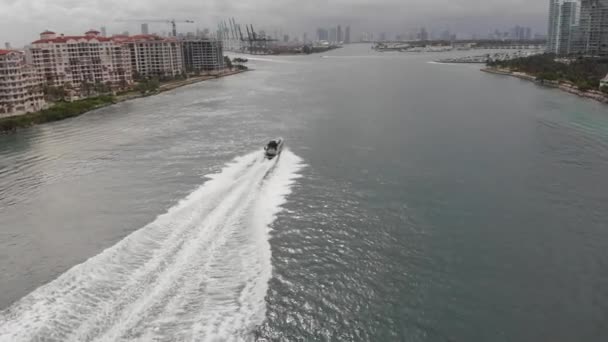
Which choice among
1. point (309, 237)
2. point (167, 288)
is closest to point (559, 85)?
point (309, 237)

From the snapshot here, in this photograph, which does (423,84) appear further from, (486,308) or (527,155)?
(486,308)

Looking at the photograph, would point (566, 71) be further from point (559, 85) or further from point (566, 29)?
point (566, 29)

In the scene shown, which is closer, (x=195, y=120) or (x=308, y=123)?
(x=308, y=123)

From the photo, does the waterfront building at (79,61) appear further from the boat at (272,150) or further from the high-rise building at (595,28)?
the high-rise building at (595,28)

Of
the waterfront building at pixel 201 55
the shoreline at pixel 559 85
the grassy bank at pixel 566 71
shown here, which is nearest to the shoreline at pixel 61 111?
the waterfront building at pixel 201 55

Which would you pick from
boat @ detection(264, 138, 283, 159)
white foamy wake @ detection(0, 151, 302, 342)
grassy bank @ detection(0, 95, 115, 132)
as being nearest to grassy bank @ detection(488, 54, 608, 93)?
boat @ detection(264, 138, 283, 159)

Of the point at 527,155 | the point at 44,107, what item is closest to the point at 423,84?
the point at 527,155
